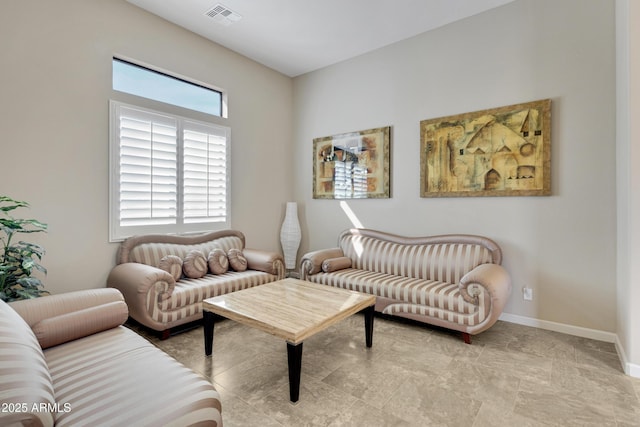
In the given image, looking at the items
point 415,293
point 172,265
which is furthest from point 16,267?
point 415,293

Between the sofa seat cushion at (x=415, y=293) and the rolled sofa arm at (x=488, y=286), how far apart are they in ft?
0.16

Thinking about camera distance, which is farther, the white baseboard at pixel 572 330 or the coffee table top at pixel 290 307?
the white baseboard at pixel 572 330

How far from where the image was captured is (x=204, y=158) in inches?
154

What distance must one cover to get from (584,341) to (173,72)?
5048 mm

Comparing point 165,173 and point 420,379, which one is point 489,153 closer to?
point 420,379

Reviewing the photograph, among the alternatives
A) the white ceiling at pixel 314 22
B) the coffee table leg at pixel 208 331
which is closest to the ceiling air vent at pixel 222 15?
the white ceiling at pixel 314 22

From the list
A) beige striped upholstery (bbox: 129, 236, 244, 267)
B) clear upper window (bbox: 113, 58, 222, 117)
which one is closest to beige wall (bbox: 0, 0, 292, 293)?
clear upper window (bbox: 113, 58, 222, 117)

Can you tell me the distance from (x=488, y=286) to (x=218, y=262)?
9.04ft

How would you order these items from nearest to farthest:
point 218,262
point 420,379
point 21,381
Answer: point 21,381 < point 420,379 < point 218,262

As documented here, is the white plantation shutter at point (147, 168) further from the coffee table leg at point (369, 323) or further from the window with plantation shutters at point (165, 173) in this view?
the coffee table leg at point (369, 323)

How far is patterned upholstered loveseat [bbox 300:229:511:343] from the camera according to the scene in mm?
2652

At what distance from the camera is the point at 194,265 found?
3309 mm

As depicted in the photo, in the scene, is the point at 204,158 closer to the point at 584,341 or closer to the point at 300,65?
the point at 300,65

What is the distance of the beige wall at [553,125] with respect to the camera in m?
2.77
